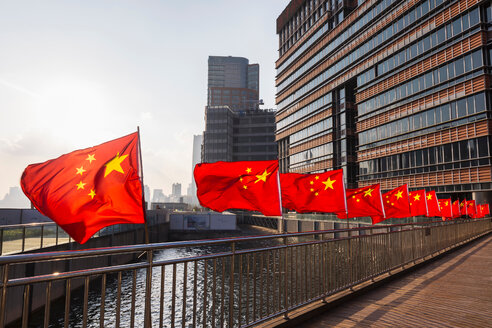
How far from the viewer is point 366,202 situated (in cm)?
1389

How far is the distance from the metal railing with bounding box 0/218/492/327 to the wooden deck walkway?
46cm

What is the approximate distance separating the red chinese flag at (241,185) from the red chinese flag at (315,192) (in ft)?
11.4

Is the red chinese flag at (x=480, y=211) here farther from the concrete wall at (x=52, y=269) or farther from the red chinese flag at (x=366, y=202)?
the concrete wall at (x=52, y=269)

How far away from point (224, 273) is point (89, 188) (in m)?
2.40

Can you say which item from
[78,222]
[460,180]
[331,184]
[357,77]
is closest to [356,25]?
[357,77]

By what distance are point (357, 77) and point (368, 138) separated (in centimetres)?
976

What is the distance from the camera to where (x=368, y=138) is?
166 ft

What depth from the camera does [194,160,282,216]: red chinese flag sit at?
7316mm

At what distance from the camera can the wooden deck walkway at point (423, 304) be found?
214 inches

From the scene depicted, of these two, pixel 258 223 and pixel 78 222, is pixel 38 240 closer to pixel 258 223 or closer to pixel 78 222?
pixel 78 222

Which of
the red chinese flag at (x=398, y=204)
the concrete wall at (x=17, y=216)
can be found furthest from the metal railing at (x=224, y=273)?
the concrete wall at (x=17, y=216)

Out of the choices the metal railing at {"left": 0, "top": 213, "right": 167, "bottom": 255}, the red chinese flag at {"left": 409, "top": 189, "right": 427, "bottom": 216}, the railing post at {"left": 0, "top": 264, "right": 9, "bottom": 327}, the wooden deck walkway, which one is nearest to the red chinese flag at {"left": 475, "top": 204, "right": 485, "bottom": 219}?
the red chinese flag at {"left": 409, "top": 189, "right": 427, "bottom": 216}

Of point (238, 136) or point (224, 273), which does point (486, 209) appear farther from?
point (238, 136)

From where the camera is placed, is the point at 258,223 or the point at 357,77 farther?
the point at 258,223
